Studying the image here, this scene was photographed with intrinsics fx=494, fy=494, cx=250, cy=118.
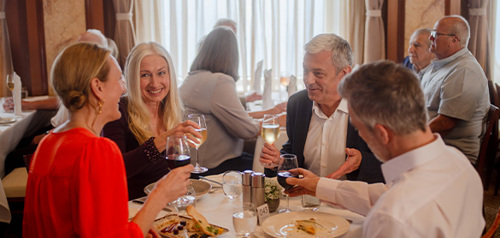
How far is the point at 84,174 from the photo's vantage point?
1.46 m

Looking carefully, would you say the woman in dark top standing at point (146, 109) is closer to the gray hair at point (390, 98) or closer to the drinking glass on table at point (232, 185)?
the drinking glass on table at point (232, 185)

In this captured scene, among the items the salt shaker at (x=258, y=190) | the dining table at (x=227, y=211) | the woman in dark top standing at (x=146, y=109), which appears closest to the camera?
the dining table at (x=227, y=211)

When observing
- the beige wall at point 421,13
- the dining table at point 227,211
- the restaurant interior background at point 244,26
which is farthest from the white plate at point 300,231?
the beige wall at point 421,13

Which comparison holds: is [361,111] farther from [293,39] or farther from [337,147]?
[293,39]

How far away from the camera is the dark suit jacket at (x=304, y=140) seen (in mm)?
2281

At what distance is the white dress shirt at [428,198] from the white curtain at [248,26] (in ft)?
15.7

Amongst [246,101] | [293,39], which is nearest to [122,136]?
[246,101]

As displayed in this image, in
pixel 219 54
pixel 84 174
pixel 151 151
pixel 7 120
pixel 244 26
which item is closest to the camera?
pixel 84 174

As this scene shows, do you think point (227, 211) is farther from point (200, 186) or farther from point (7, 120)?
point (7, 120)

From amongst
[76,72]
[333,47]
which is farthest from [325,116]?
[76,72]

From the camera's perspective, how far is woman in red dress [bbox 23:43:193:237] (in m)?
1.47

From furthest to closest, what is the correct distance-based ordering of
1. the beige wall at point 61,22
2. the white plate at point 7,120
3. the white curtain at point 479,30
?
the white curtain at point 479,30 < the beige wall at point 61,22 < the white plate at point 7,120

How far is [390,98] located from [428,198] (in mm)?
273

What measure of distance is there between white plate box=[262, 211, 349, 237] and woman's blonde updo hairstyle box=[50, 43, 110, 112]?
0.76 m
